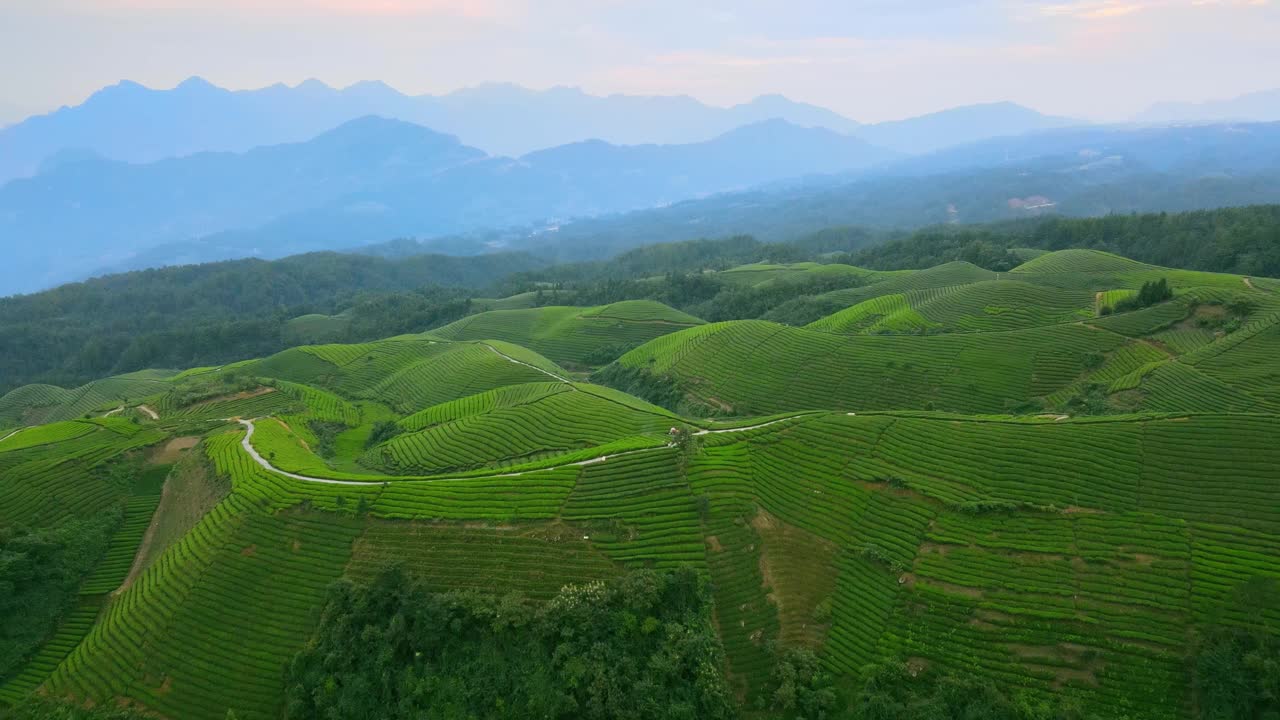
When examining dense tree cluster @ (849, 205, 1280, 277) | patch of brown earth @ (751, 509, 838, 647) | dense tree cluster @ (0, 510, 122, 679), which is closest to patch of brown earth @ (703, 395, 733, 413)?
patch of brown earth @ (751, 509, 838, 647)

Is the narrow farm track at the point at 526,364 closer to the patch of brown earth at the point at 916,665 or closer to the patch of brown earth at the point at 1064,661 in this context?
the patch of brown earth at the point at 916,665

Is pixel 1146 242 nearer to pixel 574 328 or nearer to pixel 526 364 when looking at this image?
pixel 574 328

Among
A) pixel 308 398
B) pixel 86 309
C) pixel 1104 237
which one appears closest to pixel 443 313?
pixel 308 398

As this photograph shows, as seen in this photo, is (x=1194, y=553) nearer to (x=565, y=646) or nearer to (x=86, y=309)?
(x=565, y=646)

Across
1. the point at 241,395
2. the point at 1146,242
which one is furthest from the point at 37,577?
the point at 1146,242

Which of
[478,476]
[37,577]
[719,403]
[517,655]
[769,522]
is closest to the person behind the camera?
[517,655]

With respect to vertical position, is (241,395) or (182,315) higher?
(182,315)

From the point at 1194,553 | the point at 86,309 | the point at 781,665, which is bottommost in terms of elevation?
the point at 781,665
